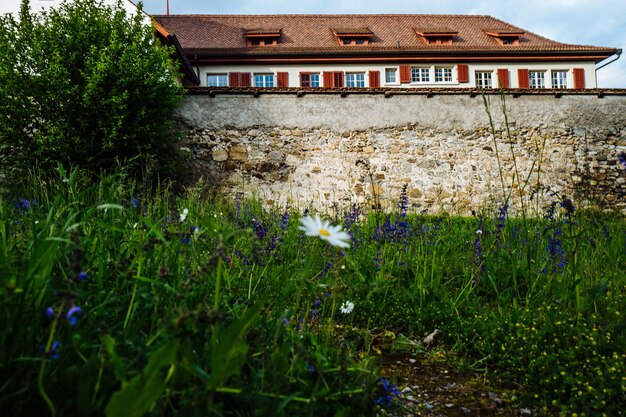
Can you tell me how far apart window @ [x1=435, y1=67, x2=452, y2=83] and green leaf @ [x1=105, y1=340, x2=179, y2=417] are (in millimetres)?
23466

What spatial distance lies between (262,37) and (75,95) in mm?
15724

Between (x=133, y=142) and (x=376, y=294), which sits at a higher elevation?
(x=133, y=142)

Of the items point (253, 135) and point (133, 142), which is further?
point (253, 135)

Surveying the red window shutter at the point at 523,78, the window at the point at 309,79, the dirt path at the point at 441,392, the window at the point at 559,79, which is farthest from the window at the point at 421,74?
the dirt path at the point at 441,392

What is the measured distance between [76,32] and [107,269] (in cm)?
886

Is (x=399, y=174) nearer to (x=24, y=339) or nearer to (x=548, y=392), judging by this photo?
(x=548, y=392)

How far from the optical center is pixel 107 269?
1552 mm

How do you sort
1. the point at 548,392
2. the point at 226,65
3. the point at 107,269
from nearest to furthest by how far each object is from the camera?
the point at 107,269
the point at 548,392
the point at 226,65

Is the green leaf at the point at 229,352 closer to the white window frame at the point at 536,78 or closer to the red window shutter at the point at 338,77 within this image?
the red window shutter at the point at 338,77

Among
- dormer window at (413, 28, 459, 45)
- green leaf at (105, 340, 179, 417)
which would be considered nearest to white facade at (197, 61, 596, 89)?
dormer window at (413, 28, 459, 45)

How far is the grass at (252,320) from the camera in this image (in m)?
0.92

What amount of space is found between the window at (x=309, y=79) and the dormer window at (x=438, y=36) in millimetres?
6368

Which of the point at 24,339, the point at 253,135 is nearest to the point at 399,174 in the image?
the point at 253,135

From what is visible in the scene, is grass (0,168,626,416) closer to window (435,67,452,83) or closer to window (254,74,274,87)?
window (254,74,274,87)
